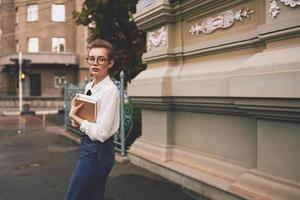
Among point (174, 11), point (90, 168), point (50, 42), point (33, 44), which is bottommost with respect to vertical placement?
point (90, 168)

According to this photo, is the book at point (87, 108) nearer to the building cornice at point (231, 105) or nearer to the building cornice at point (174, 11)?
the building cornice at point (231, 105)

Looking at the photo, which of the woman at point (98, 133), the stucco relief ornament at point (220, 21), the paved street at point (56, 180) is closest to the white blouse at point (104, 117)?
the woman at point (98, 133)

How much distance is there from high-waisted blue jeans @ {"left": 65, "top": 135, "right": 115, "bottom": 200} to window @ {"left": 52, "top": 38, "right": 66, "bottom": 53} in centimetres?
3897

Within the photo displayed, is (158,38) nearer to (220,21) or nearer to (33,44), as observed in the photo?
(220,21)

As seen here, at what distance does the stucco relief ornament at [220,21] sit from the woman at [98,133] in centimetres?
224

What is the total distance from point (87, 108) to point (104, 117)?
0.60 feet

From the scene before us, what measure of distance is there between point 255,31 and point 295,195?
72.7 inches

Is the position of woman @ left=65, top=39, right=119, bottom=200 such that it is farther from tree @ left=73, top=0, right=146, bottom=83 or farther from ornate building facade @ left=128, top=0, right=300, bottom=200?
tree @ left=73, top=0, right=146, bottom=83

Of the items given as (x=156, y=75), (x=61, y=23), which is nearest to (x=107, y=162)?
(x=156, y=75)

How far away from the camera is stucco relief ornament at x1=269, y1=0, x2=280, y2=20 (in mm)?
3866

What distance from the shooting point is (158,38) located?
6453 millimetres

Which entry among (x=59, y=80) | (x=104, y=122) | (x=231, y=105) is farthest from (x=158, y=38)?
(x=59, y=80)

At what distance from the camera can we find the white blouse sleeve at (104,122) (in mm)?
2861

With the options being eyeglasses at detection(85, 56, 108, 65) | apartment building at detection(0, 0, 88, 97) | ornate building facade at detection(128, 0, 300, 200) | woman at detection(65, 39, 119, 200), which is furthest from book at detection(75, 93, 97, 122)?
apartment building at detection(0, 0, 88, 97)
